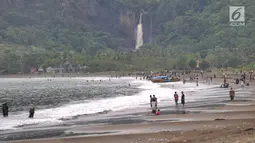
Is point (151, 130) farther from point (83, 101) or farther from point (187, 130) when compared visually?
point (83, 101)

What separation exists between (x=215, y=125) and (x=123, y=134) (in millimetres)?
5254

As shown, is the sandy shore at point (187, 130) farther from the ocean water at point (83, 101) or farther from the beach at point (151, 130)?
the ocean water at point (83, 101)

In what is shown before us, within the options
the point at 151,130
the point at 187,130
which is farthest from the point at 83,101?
the point at 187,130

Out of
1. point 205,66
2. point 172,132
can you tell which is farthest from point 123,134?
point 205,66

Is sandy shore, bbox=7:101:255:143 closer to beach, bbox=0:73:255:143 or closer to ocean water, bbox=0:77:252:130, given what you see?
beach, bbox=0:73:255:143

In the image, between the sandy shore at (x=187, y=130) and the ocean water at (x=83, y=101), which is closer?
the sandy shore at (x=187, y=130)

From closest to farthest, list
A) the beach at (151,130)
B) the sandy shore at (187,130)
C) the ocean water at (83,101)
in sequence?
the sandy shore at (187,130), the beach at (151,130), the ocean water at (83,101)

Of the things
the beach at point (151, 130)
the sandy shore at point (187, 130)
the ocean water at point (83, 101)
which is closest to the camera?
the sandy shore at point (187, 130)

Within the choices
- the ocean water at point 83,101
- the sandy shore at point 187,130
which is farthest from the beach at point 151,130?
the ocean water at point 83,101

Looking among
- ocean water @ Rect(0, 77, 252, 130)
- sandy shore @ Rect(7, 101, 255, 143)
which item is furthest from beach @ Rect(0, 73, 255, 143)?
ocean water @ Rect(0, 77, 252, 130)

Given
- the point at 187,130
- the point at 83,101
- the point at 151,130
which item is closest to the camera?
the point at 187,130

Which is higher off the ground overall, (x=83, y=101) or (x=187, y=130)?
(x=187, y=130)

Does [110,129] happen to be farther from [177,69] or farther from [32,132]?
[177,69]

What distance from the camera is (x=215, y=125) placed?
80.3 ft
